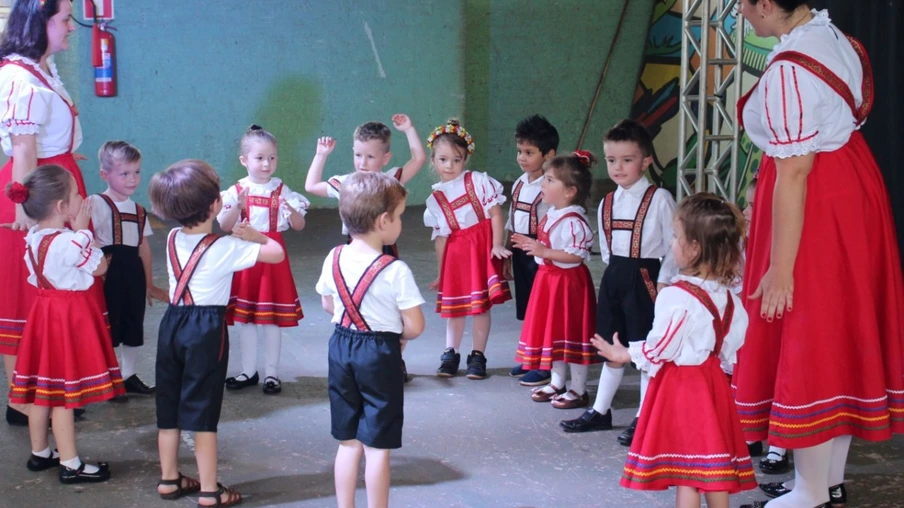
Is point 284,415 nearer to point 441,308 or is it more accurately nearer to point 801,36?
point 441,308

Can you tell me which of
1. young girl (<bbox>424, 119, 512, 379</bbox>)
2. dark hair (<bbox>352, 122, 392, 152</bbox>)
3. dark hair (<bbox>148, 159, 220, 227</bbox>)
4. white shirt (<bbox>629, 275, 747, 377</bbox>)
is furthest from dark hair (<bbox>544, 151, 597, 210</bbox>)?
dark hair (<bbox>148, 159, 220, 227</bbox>)

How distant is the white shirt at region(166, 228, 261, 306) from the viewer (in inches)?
122

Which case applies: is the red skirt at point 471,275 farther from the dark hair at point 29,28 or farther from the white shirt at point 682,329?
the dark hair at point 29,28

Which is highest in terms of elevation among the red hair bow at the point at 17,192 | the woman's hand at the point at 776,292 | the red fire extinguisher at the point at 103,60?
the red fire extinguisher at the point at 103,60

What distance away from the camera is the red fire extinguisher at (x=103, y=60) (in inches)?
353

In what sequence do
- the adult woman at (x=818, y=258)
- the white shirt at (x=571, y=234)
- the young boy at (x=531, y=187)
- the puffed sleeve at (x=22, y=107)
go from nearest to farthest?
the adult woman at (x=818, y=258) → the puffed sleeve at (x=22, y=107) → the white shirt at (x=571, y=234) → the young boy at (x=531, y=187)

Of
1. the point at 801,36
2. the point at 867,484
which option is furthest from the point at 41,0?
the point at 867,484

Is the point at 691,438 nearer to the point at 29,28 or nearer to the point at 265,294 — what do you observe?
the point at 265,294

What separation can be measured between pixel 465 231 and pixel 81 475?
2053 millimetres

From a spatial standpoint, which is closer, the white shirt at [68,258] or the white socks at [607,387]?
the white shirt at [68,258]

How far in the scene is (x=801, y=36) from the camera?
2850 mm

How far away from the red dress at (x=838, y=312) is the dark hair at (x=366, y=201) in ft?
3.81

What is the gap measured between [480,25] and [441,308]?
279 inches

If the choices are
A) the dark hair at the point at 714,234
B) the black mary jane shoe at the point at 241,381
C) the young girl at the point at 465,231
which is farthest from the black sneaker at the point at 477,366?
the dark hair at the point at 714,234
